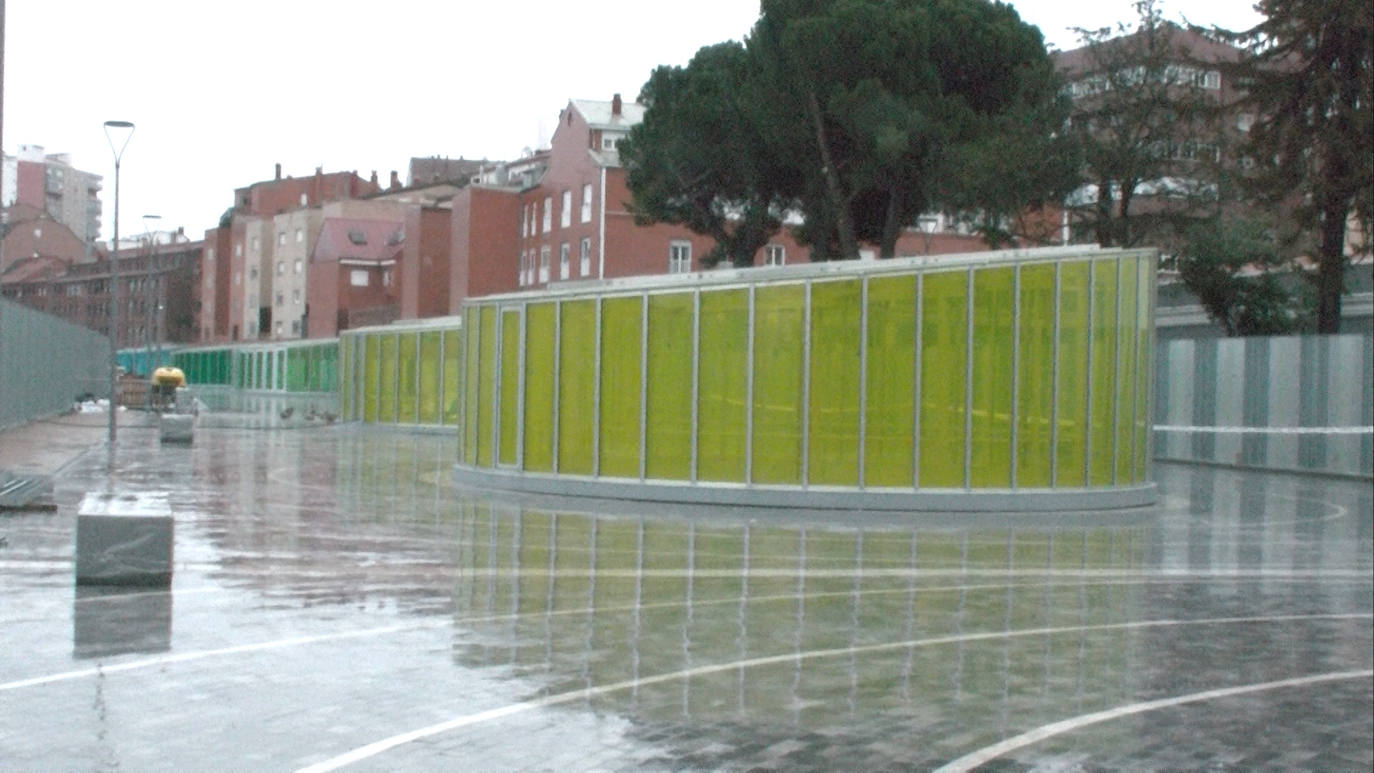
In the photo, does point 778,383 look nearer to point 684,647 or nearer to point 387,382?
point 684,647

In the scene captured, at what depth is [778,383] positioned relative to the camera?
73.4 ft

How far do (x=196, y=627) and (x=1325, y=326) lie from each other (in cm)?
3157

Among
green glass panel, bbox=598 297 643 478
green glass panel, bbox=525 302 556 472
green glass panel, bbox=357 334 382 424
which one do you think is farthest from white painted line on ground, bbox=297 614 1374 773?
green glass panel, bbox=357 334 382 424

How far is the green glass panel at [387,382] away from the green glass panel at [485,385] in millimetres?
24433

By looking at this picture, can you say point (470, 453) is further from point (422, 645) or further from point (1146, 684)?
point (1146, 684)

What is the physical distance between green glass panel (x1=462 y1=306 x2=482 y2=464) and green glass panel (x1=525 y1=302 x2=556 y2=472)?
152 cm

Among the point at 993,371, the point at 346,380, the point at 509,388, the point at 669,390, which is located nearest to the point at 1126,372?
the point at 993,371

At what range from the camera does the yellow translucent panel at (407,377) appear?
4884cm

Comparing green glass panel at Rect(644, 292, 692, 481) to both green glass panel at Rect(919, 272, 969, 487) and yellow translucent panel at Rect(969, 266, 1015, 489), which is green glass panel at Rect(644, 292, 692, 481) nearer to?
green glass panel at Rect(919, 272, 969, 487)

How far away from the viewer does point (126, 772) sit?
7316mm

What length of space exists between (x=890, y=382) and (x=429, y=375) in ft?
90.5

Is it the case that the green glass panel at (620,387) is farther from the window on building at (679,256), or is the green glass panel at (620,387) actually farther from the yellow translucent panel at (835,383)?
the window on building at (679,256)

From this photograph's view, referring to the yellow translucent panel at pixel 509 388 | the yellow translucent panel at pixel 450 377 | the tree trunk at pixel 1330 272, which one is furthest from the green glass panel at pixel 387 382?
the tree trunk at pixel 1330 272

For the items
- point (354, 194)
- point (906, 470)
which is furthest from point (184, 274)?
point (906, 470)
